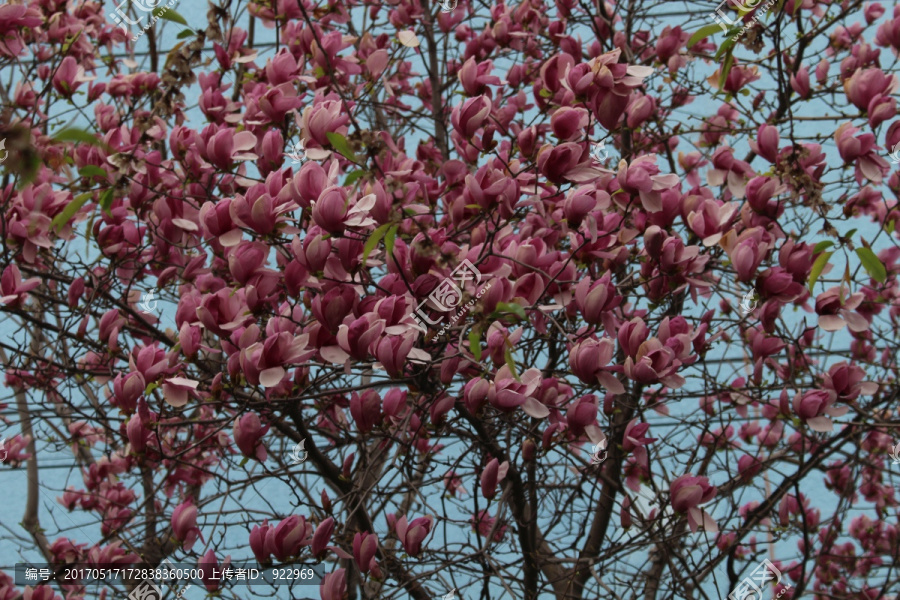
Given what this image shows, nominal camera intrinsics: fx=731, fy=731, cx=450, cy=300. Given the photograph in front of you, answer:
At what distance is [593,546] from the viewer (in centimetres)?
141

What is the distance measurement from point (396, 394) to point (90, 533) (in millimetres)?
1817

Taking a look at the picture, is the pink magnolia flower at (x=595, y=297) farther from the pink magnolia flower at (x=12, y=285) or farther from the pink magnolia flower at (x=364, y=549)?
the pink magnolia flower at (x=12, y=285)

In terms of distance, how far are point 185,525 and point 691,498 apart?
0.72 meters

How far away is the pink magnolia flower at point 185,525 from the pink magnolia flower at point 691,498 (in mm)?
686

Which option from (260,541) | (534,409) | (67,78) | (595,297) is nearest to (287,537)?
(260,541)

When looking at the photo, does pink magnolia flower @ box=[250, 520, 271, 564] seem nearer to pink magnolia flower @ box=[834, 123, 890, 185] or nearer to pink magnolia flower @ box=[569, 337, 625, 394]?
pink magnolia flower @ box=[569, 337, 625, 394]

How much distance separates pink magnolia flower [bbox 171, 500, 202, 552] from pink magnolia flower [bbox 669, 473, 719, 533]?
2.25 ft

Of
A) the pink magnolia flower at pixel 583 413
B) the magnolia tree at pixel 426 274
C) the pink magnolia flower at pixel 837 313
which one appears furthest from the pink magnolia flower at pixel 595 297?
the pink magnolia flower at pixel 837 313

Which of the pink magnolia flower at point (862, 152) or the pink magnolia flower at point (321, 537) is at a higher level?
the pink magnolia flower at point (862, 152)

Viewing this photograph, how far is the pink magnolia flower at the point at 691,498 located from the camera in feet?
3.35

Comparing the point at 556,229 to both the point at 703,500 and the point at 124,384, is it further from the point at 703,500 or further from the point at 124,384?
the point at 124,384

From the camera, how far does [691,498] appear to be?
1.02 m

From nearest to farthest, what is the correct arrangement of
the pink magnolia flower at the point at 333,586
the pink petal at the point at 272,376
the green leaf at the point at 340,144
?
the green leaf at the point at 340,144
the pink petal at the point at 272,376
the pink magnolia flower at the point at 333,586

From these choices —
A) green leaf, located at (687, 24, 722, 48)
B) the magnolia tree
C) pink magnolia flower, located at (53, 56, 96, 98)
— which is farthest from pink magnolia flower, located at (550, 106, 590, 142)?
pink magnolia flower, located at (53, 56, 96, 98)
